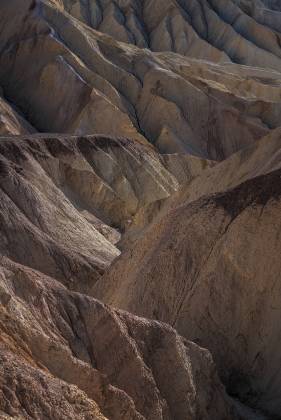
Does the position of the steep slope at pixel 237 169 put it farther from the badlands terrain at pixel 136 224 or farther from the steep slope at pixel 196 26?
the steep slope at pixel 196 26

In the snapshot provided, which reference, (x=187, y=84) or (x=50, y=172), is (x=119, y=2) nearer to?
(x=187, y=84)

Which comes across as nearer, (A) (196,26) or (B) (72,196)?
(B) (72,196)

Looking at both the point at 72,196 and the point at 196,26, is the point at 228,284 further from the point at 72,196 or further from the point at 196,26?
the point at 196,26

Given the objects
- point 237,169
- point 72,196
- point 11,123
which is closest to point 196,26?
point 11,123

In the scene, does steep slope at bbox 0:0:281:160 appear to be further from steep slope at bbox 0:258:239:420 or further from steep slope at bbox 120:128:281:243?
steep slope at bbox 0:258:239:420

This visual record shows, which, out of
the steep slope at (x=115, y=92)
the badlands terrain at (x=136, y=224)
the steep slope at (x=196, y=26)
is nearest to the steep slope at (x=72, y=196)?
the badlands terrain at (x=136, y=224)

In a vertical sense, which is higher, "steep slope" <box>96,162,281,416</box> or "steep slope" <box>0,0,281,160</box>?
"steep slope" <box>0,0,281,160</box>

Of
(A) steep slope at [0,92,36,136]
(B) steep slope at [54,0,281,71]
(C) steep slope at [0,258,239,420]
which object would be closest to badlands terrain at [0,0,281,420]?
(C) steep slope at [0,258,239,420]
